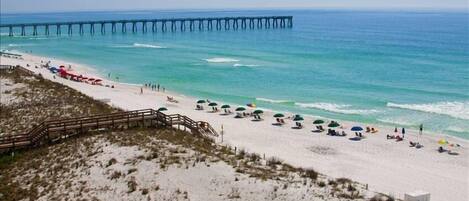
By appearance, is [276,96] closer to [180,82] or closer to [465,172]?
A: [180,82]

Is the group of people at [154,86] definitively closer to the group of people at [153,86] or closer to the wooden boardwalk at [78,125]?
the group of people at [153,86]

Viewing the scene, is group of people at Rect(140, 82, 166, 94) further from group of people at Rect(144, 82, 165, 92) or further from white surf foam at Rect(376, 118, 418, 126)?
white surf foam at Rect(376, 118, 418, 126)

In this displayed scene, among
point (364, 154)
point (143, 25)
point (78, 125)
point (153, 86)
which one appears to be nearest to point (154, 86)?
point (153, 86)

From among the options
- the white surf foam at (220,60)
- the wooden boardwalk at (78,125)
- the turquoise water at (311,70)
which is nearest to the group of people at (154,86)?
the turquoise water at (311,70)

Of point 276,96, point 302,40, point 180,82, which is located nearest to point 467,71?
point 276,96

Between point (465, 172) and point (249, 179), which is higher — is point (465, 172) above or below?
below

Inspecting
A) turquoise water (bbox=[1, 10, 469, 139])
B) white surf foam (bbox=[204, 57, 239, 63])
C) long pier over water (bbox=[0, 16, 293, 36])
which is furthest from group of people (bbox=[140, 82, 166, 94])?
long pier over water (bbox=[0, 16, 293, 36])
